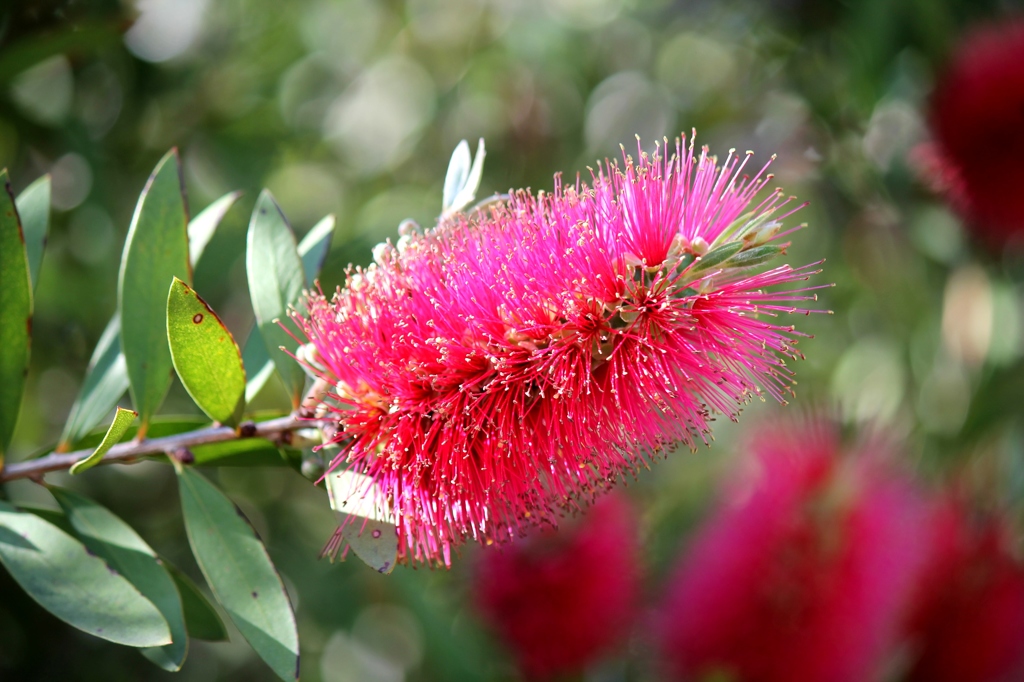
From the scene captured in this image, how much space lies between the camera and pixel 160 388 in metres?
1.15

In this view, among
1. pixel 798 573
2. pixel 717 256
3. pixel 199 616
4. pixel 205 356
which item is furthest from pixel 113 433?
pixel 798 573

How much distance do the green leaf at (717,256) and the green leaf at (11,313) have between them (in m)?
0.88

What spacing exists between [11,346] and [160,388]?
0.21 metres

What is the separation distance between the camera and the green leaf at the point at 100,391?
1.20 meters


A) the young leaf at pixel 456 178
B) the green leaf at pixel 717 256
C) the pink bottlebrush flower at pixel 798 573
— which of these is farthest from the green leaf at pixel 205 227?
the pink bottlebrush flower at pixel 798 573

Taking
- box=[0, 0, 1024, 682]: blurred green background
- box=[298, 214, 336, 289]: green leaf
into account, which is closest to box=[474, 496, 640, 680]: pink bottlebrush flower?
box=[0, 0, 1024, 682]: blurred green background

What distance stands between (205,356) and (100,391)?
0.31 metres

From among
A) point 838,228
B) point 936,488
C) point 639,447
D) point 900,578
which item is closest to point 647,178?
point 639,447

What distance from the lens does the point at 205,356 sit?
3.43 feet

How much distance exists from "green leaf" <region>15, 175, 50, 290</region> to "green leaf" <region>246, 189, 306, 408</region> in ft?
1.08

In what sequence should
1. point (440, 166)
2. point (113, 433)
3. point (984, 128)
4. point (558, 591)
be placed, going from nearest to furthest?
point (113, 433)
point (558, 591)
point (984, 128)
point (440, 166)

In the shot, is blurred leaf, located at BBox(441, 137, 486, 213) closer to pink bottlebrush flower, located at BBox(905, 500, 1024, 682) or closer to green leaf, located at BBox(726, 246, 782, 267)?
green leaf, located at BBox(726, 246, 782, 267)

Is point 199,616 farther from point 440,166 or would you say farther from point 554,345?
point 440,166

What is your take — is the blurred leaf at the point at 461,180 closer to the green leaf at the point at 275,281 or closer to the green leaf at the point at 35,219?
the green leaf at the point at 275,281
